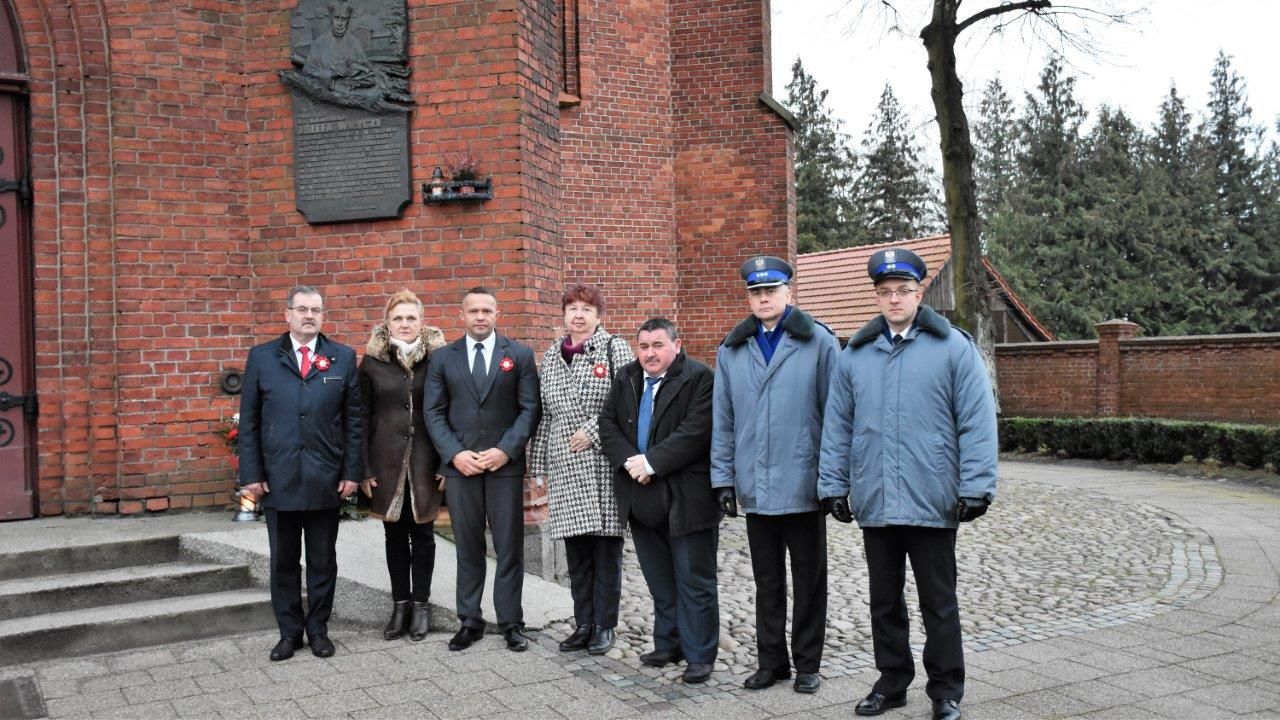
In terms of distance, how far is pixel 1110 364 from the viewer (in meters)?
21.7

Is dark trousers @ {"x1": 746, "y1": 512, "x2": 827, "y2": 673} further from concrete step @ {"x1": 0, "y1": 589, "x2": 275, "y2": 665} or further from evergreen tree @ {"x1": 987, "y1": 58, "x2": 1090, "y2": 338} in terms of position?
evergreen tree @ {"x1": 987, "y1": 58, "x2": 1090, "y2": 338}

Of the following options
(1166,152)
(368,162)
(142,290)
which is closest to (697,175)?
(368,162)

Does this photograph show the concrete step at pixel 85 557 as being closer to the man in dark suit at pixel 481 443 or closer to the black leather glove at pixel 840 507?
the man in dark suit at pixel 481 443

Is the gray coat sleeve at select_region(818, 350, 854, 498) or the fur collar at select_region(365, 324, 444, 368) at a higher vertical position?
Answer: the fur collar at select_region(365, 324, 444, 368)

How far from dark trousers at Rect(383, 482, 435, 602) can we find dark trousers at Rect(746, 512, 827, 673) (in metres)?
1.84

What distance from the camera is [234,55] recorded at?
7324 mm

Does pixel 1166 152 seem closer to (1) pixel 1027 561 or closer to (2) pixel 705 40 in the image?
(2) pixel 705 40

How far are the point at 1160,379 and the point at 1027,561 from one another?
14.7 m

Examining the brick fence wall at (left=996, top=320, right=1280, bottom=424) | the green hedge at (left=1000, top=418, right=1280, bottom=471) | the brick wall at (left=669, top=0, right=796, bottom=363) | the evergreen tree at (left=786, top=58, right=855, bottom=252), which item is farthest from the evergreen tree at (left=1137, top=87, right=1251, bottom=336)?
the brick wall at (left=669, top=0, right=796, bottom=363)

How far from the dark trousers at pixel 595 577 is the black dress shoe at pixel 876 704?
1.46 m

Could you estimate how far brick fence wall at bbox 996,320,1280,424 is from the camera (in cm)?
1942

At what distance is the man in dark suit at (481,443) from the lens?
5.42m

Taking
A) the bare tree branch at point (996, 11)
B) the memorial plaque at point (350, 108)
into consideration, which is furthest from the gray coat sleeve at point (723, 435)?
the bare tree branch at point (996, 11)

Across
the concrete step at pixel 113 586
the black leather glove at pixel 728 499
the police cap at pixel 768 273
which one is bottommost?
the concrete step at pixel 113 586
